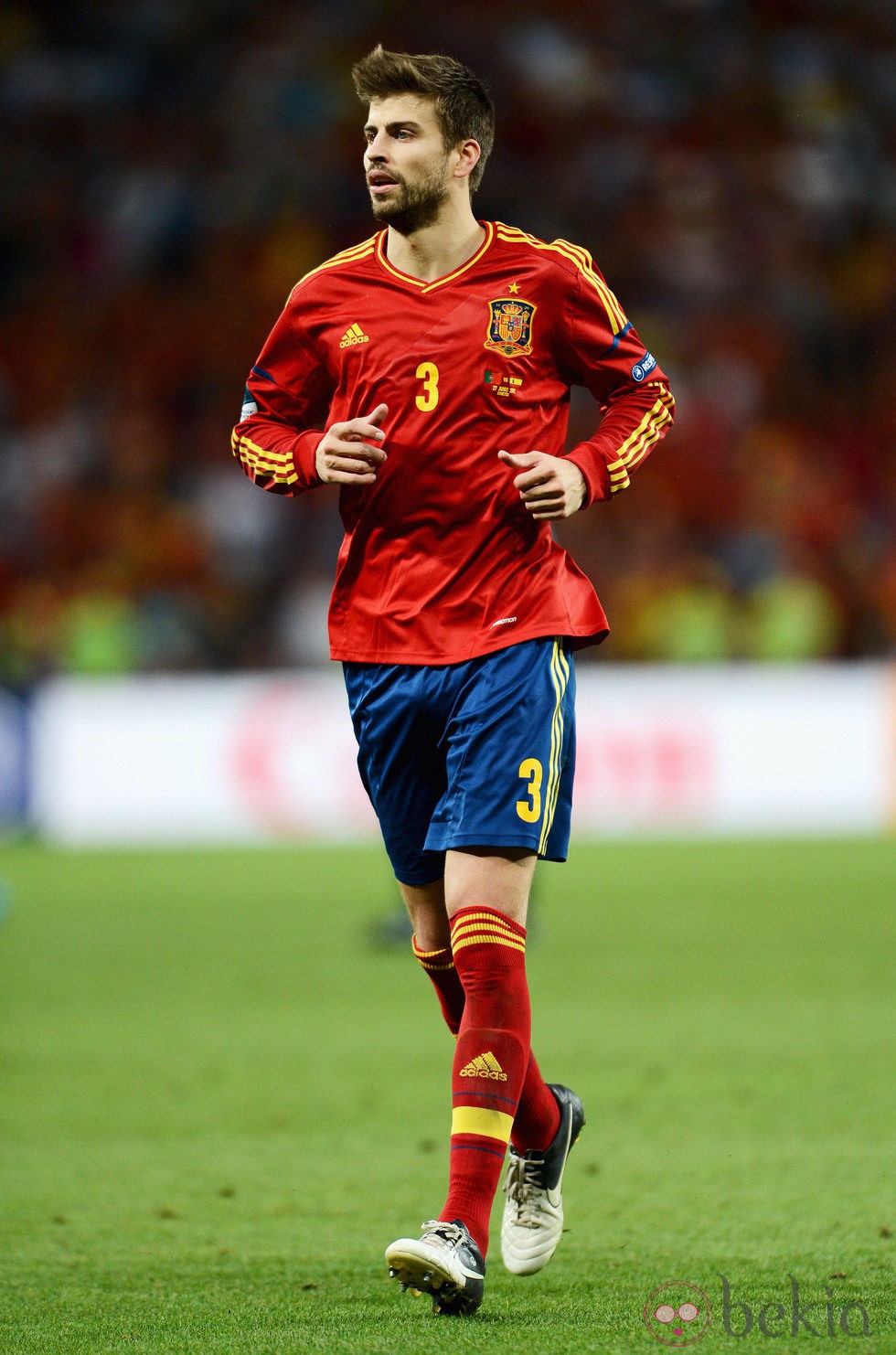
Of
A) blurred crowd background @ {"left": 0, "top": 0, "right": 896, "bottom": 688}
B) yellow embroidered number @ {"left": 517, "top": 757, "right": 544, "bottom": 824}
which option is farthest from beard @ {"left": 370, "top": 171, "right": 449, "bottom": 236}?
blurred crowd background @ {"left": 0, "top": 0, "right": 896, "bottom": 688}

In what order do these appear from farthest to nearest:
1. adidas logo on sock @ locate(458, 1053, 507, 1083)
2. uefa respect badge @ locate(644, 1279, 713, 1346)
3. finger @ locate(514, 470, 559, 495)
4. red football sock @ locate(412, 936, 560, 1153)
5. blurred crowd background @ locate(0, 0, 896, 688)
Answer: blurred crowd background @ locate(0, 0, 896, 688)
red football sock @ locate(412, 936, 560, 1153)
finger @ locate(514, 470, 559, 495)
adidas logo on sock @ locate(458, 1053, 507, 1083)
uefa respect badge @ locate(644, 1279, 713, 1346)

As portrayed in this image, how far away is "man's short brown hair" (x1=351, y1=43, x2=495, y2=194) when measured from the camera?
3666 mm

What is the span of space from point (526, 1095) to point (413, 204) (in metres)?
1.76

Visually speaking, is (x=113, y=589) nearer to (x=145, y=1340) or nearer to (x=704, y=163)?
(x=704, y=163)

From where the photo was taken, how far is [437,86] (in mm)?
3678

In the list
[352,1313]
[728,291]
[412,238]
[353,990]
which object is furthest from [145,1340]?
[728,291]

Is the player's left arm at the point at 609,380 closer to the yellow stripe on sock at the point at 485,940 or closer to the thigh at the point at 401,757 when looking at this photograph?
the thigh at the point at 401,757

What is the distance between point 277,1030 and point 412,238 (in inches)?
150

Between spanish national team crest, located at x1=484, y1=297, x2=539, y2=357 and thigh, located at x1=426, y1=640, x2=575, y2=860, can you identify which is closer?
thigh, located at x1=426, y1=640, x2=575, y2=860

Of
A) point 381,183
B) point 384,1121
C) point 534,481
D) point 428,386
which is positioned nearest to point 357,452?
point 428,386

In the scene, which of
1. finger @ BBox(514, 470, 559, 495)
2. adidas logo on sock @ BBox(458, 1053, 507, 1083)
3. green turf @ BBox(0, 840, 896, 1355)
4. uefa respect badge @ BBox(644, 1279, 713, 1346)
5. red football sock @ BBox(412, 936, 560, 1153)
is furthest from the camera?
red football sock @ BBox(412, 936, 560, 1153)

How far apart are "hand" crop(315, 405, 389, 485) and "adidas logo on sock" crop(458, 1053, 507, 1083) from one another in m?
1.09

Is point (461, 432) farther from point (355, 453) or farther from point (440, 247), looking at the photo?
point (440, 247)

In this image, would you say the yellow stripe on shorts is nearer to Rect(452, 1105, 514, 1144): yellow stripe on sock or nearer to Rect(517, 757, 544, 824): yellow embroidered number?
Rect(517, 757, 544, 824): yellow embroidered number
